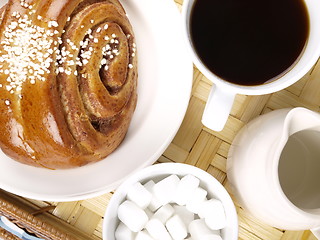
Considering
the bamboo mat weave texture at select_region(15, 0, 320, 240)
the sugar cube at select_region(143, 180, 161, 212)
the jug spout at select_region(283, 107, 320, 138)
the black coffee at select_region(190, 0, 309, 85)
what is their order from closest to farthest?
1. the jug spout at select_region(283, 107, 320, 138)
2. the black coffee at select_region(190, 0, 309, 85)
3. the sugar cube at select_region(143, 180, 161, 212)
4. the bamboo mat weave texture at select_region(15, 0, 320, 240)

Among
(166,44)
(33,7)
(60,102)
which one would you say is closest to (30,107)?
(60,102)

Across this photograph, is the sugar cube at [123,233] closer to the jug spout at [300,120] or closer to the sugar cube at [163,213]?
the sugar cube at [163,213]

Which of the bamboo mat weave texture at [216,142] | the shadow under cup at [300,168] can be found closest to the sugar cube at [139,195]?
the bamboo mat weave texture at [216,142]

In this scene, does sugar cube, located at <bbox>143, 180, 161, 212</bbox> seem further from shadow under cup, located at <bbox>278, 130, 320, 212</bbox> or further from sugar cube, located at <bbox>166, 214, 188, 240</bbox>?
shadow under cup, located at <bbox>278, 130, 320, 212</bbox>

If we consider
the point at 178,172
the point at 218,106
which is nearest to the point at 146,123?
the point at 178,172

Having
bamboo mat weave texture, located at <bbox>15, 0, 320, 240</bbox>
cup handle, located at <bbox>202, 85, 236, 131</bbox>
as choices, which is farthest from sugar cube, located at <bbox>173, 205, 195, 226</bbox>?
cup handle, located at <bbox>202, 85, 236, 131</bbox>
